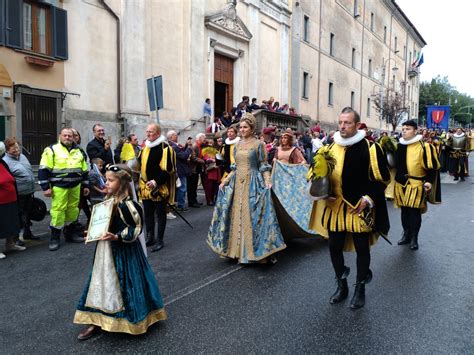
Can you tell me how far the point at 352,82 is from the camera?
36.9m

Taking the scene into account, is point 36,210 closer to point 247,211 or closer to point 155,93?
point 247,211

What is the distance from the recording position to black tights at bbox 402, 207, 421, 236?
20.5 ft

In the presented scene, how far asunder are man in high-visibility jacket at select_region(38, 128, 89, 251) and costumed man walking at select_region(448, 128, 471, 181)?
14.0 m

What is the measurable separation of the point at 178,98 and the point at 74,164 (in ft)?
37.7

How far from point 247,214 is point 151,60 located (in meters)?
12.0

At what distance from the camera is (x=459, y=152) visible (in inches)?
622

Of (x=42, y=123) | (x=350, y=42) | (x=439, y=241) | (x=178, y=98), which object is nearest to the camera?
(x=439, y=241)

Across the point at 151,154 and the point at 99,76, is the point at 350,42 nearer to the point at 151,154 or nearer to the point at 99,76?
the point at 99,76

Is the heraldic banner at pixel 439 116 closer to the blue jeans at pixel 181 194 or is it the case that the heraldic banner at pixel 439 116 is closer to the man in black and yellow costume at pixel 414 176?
the blue jeans at pixel 181 194

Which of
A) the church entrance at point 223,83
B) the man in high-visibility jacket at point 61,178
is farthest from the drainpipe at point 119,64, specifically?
the man in high-visibility jacket at point 61,178

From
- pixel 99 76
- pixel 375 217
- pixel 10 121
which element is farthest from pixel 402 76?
pixel 375 217

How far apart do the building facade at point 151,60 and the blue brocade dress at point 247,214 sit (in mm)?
7820

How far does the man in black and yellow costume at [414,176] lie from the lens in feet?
20.1

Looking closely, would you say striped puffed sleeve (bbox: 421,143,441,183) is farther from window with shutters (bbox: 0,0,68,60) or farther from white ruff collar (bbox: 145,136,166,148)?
window with shutters (bbox: 0,0,68,60)
